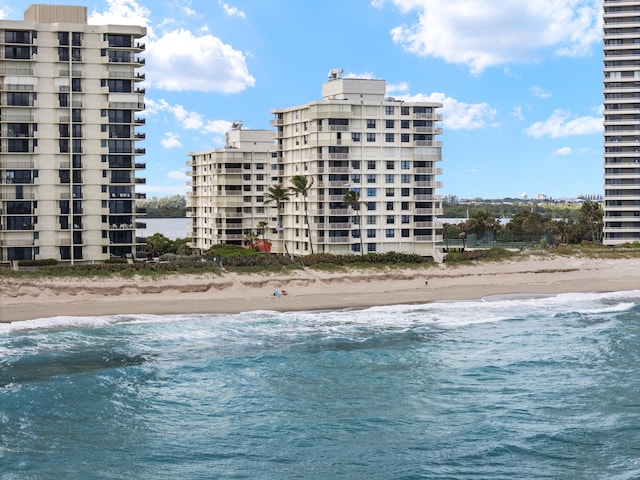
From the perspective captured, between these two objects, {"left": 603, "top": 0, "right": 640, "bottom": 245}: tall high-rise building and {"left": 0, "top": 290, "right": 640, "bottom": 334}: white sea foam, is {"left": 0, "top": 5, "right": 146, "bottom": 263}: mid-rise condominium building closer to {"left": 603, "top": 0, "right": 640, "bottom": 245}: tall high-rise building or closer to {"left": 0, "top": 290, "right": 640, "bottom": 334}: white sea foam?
{"left": 0, "top": 290, "right": 640, "bottom": 334}: white sea foam

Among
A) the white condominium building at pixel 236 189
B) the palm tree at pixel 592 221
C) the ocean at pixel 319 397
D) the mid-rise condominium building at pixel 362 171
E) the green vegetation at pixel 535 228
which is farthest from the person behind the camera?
the palm tree at pixel 592 221

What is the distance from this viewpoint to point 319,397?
4600 cm

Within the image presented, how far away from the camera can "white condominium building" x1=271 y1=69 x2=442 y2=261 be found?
95.6 m

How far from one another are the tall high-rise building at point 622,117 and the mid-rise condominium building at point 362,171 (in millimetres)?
45047

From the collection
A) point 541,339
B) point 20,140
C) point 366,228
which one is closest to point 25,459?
point 541,339

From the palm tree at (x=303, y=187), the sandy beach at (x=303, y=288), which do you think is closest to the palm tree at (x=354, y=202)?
the palm tree at (x=303, y=187)

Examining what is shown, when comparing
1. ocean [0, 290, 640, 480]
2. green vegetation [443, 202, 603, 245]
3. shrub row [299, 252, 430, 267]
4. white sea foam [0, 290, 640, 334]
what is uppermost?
green vegetation [443, 202, 603, 245]

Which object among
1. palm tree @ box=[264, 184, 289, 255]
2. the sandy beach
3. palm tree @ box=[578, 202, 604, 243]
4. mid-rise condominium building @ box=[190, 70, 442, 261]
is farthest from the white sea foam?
palm tree @ box=[578, 202, 604, 243]

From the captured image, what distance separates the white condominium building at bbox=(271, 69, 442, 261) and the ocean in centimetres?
2675

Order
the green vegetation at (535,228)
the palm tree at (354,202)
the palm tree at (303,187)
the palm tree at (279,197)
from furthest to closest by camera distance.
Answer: the green vegetation at (535,228) < the palm tree at (279,197) < the palm tree at (303,187) < the palm tree at (354,202)

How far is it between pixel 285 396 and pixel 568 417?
15271 millimetres

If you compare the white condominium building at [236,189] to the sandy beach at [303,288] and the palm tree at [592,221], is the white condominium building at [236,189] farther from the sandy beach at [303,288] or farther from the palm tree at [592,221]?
the palm tree at [592,221]

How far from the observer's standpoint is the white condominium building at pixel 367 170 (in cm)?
9556

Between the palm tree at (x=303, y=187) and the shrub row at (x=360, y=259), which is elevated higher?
the palm tree at (x=303, y=187)
